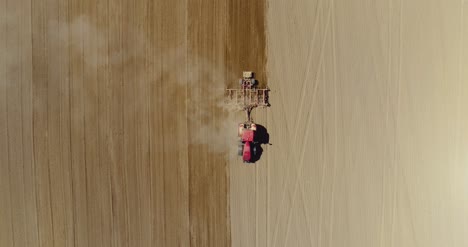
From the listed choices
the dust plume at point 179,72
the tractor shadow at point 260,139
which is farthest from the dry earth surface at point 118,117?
the tractor shadow at point 260,139

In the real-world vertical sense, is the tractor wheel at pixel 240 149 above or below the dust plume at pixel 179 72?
below

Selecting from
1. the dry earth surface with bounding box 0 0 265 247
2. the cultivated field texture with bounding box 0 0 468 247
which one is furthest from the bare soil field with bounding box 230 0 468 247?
the dry earth surface with bounding box 0 0 265 247

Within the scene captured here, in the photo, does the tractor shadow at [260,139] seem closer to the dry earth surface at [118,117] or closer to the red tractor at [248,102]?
the red tractor at [248,102]

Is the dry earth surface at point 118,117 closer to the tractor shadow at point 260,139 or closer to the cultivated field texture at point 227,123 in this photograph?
the cultivated field texture at point 227,123

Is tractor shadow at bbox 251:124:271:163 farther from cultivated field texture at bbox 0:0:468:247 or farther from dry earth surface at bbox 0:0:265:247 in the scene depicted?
dry earth surface at bbox 0:0:265:247

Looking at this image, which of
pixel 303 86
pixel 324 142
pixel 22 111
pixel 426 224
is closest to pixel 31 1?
pixel 22 111

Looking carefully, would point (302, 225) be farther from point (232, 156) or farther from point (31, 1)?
point (31, 1)

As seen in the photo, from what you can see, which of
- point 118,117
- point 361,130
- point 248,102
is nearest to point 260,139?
point 248,102
